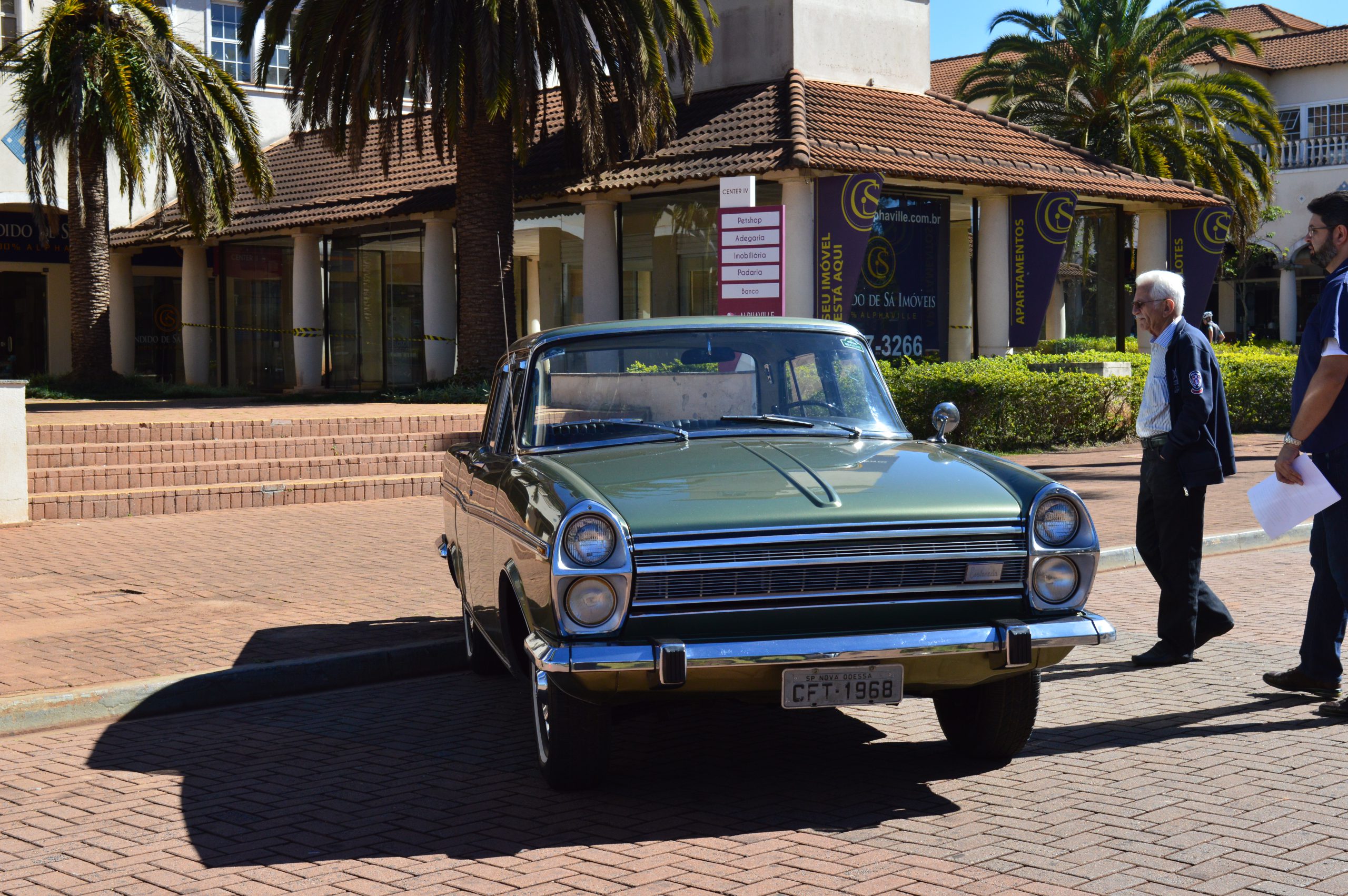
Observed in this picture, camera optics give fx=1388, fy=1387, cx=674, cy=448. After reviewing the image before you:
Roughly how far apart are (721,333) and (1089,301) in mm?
23446

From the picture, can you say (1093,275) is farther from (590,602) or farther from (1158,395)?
(590,602)

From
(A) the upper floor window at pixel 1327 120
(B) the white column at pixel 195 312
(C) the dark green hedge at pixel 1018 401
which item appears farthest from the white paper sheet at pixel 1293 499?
(A) the upper floor window at pixel 1327 120

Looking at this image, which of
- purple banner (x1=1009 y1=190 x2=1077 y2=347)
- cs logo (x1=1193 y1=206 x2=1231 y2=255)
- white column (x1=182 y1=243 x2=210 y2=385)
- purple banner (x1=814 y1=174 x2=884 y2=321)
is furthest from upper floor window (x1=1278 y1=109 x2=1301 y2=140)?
white column (x1=182 y1=243 x2=210 y2=385)

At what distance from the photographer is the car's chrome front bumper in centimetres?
435

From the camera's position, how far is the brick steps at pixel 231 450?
1380 centimetres

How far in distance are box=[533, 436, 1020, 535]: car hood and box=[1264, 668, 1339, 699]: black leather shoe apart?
6.55ft

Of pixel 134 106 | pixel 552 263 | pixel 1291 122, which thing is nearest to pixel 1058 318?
pixel 552 263

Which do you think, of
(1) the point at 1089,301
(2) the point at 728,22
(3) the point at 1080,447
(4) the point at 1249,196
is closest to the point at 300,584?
(3) the point at 1080,447

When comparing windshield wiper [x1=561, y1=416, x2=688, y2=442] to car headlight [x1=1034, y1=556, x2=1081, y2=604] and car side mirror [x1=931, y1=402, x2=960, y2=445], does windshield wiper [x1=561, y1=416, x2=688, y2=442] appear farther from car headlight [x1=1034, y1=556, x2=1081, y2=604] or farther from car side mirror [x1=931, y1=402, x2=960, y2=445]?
car headlight [x1=1034, y1=556, x2=1081, y2=604]

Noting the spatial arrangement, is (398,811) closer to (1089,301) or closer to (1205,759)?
(1205,759)

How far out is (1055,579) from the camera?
187 inches

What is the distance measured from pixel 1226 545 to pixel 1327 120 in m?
43.1

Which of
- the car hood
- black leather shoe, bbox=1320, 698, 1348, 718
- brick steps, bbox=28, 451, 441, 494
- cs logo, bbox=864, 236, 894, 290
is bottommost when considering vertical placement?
black leather shoe, bbox=1320, 698, 1348, 718

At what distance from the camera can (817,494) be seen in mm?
4680
